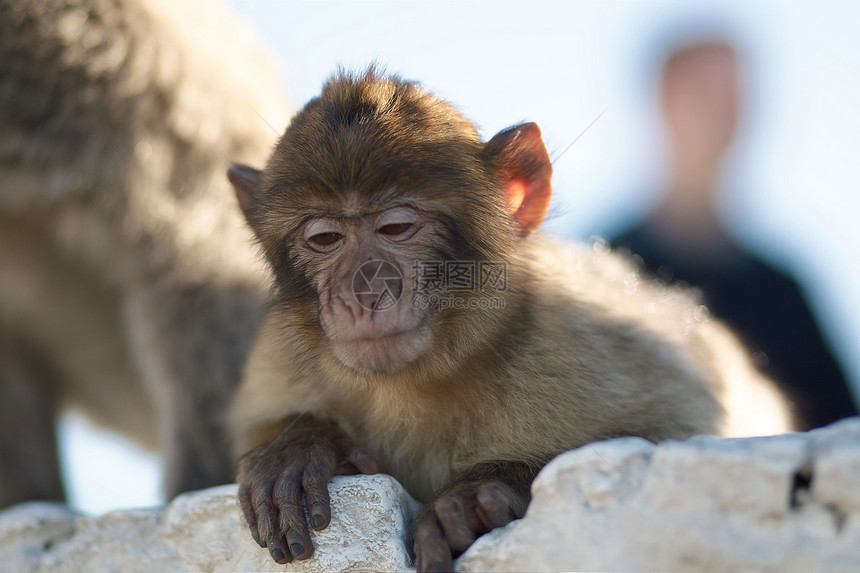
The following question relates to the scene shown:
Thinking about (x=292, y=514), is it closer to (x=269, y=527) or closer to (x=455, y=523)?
(x=269, y=527)

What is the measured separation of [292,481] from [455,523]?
495mm

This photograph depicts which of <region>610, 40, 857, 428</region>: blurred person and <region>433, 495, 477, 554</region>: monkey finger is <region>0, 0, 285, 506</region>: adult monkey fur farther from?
<region>610, 40, 857, 428</region>: blurred person

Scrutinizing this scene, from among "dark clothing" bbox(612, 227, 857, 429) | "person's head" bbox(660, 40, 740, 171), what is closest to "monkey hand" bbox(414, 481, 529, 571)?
"dark clothing" bbox(612, 227, 857, 429)

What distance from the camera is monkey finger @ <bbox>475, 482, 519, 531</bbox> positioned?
207 cm

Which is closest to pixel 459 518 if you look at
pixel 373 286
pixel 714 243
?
pixel 373 286

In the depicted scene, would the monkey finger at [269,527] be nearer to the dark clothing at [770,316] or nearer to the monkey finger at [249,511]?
the monkey finger at [249,511]

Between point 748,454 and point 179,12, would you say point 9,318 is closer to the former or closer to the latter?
point 179,12

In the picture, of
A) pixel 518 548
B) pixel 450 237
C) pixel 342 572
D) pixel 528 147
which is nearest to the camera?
pixel 518 548

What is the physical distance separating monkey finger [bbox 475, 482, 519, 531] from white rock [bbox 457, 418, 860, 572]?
0.31 ft

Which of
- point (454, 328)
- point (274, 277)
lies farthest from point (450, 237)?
point (274, 277)

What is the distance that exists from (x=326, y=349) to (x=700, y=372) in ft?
4.41

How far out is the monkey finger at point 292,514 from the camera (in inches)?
85.7

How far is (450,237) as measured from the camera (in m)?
2.38

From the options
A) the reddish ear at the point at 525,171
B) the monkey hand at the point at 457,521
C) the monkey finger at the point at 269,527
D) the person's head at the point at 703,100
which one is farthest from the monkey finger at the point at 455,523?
the person's head at the point at 703,100
